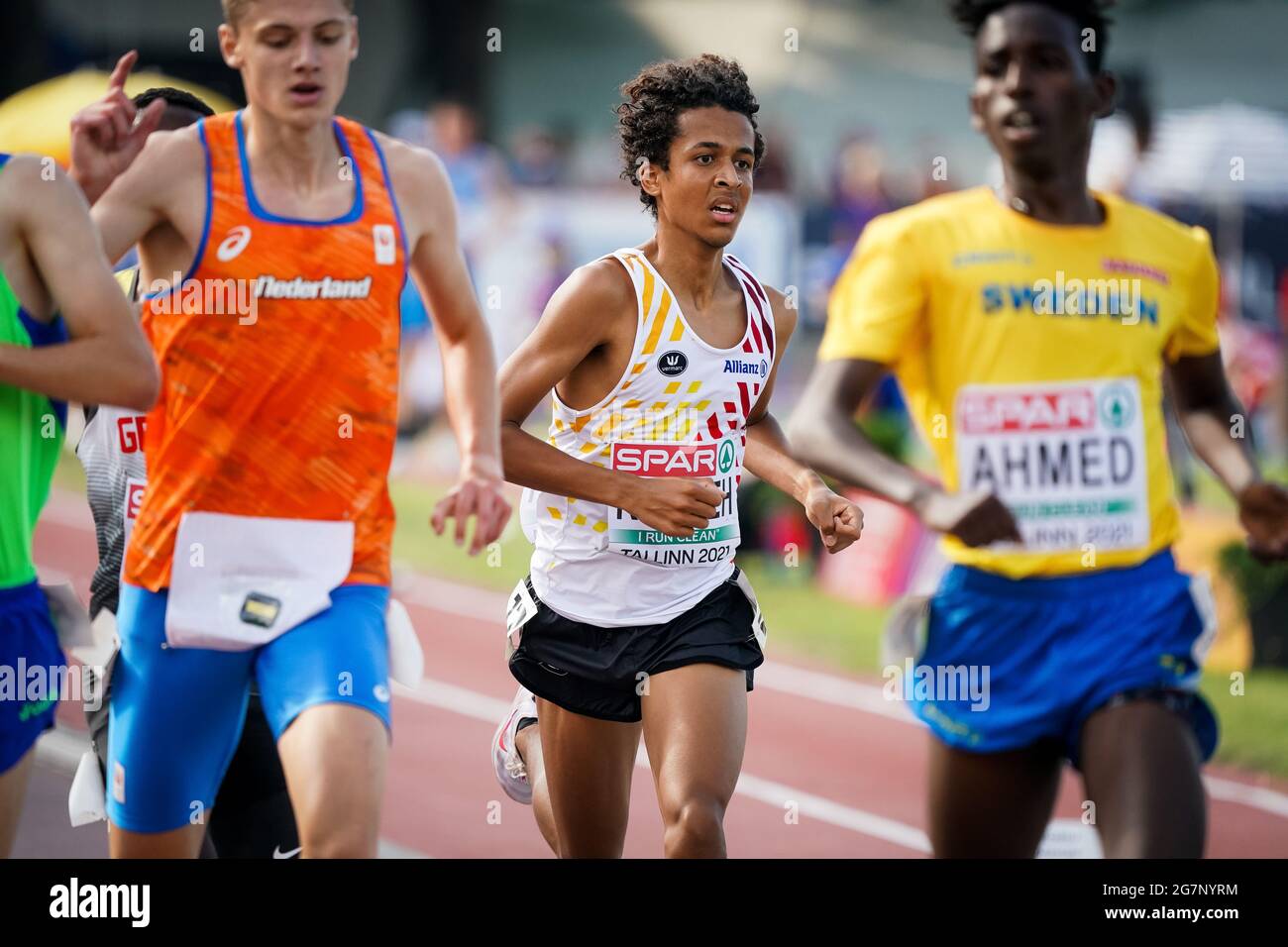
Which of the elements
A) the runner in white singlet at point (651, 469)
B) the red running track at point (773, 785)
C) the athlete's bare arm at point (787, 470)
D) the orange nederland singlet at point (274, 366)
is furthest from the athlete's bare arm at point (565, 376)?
the red running track at point (773, 785)

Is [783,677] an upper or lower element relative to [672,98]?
lower

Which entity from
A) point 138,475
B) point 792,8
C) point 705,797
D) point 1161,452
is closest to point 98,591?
point 138,475

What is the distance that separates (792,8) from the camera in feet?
76.2

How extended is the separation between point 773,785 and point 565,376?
13.9ft

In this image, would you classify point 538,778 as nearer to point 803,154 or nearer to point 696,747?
point 696,747

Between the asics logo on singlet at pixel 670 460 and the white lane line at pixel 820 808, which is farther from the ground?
the asics logo on singlet at pixel 670 460

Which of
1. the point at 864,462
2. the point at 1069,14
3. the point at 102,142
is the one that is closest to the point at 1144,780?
the point at 864,462

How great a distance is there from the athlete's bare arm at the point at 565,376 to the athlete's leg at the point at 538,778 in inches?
30.5

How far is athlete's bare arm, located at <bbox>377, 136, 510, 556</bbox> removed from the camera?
4.11 meters

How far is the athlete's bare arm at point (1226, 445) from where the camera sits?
14.8 ft

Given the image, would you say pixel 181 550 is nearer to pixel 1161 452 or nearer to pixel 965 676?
pixel 965 676

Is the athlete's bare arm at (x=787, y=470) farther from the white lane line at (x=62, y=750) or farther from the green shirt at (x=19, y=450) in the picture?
the white lane line at (x=62, y=750)

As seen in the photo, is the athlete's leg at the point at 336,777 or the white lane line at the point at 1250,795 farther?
the white lane line at the point at 1250,795

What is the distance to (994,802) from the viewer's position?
440 cm
